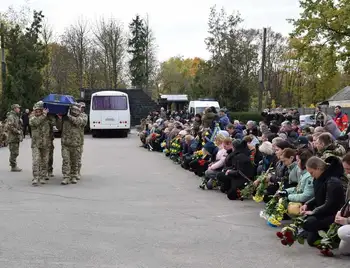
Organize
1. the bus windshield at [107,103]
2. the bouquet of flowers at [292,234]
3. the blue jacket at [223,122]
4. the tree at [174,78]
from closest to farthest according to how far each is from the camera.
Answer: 1. the bouquet of flowers at [292,234]
2. the blue jacket at [223,122]
3. the bus windshield at [107,103]
4. the tree at [174,78]

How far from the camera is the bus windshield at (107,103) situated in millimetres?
34594

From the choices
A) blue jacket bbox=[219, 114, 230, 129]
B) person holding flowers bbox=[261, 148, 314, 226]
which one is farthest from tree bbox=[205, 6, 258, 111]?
person holding flowers bbox=[261, 148, 314, 226]

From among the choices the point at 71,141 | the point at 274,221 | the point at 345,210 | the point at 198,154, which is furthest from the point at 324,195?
the point at 198,154

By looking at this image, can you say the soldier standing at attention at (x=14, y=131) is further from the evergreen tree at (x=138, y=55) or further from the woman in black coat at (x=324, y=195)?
the evergreen tree at (x=138, y=55)

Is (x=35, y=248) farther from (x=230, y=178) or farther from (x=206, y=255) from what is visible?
(x=230, y=178)

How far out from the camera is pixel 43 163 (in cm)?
1269

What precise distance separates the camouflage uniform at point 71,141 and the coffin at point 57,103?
0.53 feet

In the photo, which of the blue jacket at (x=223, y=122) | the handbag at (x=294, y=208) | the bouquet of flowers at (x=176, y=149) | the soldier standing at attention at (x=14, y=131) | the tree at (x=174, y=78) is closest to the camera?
the handbag at (x=294, y=208)

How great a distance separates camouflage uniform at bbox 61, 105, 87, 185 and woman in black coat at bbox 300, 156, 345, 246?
7230mm

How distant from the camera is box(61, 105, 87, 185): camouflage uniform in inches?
495

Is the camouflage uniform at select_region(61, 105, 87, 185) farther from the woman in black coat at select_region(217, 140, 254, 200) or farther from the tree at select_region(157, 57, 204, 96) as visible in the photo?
the tree at select_region(157, 57, 204, 96)

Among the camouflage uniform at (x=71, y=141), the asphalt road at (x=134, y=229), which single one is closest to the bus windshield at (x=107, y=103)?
the asphalt road at (x=134, y=229)

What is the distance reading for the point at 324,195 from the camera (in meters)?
6.66

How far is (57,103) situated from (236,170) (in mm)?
4880
